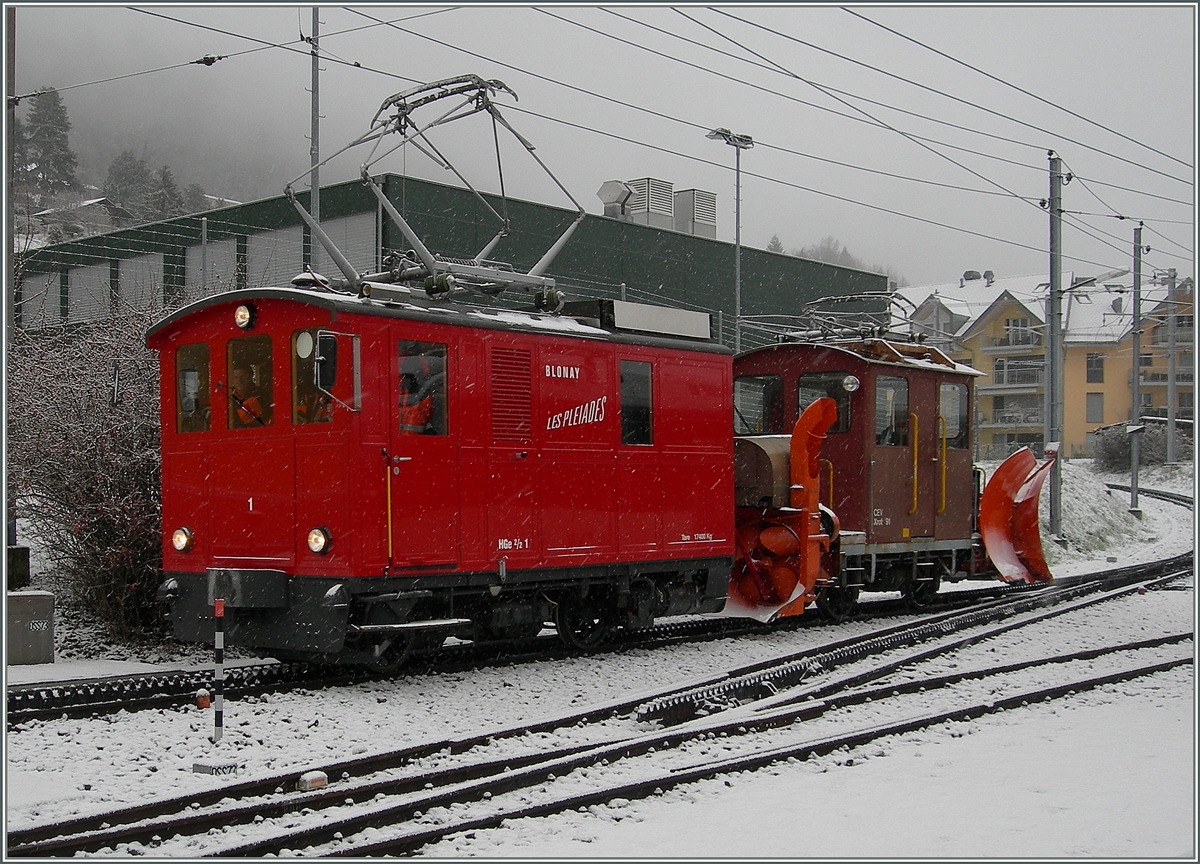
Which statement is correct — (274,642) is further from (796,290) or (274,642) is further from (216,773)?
(796,290)

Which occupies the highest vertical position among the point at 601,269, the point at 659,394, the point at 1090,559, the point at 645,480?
the point at 601,269

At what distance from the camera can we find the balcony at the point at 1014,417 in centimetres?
5591

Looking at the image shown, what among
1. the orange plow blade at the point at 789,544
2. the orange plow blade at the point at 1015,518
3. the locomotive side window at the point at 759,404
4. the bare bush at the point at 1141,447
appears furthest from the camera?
the bare bush at the point at 1141,447

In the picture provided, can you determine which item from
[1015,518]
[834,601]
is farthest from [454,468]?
[1015,518]

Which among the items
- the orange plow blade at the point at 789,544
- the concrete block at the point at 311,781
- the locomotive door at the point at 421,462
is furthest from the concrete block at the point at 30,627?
the orange plow blade at the point at 789,544

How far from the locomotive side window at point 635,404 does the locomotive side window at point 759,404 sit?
3850mm

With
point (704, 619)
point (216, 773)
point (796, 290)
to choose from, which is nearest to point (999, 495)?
point (704, 619)

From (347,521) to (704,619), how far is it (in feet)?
24.0

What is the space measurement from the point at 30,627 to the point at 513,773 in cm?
625

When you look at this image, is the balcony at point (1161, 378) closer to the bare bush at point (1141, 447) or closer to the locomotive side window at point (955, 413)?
the bare bush at point (1141, 447)

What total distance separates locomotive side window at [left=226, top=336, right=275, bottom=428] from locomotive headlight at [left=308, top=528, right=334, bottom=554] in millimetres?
1155

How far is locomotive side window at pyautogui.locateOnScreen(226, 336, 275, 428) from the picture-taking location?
32.3 ft

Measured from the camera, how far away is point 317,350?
899 centimetres

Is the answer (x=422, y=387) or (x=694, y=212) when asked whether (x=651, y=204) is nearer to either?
(x=694, y=212)
